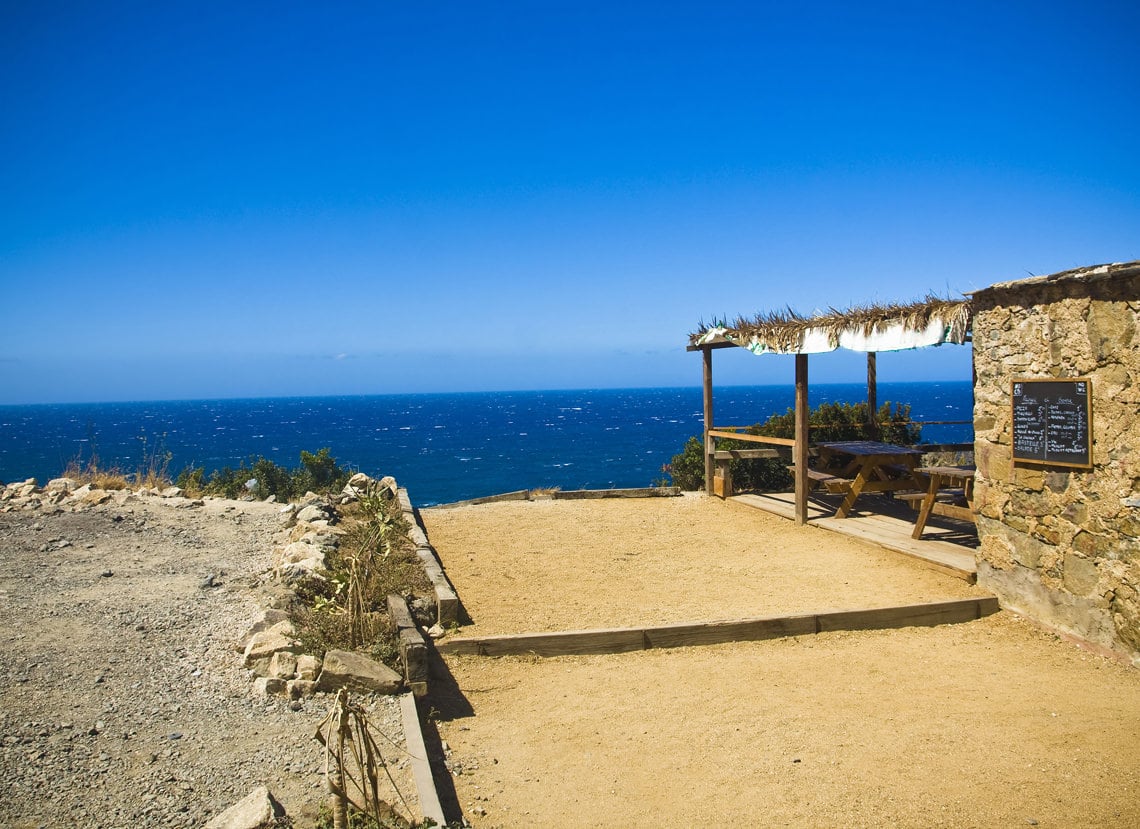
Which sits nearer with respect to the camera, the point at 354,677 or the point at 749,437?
the point at 354,677

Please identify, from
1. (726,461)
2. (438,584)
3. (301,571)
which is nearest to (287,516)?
(301,571)

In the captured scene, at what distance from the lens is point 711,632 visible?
560 centimetres

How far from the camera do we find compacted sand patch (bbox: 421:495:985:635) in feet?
20.6

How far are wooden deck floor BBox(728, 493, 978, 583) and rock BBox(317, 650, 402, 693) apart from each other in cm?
502

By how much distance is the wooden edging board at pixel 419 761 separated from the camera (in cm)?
326

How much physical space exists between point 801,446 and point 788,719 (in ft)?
18.1

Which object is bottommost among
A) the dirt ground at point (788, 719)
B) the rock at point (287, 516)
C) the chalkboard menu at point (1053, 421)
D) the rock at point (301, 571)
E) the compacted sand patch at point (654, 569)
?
the dirt ground at point (788, 719)

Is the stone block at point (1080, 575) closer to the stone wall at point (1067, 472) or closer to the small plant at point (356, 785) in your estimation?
the stone wall at point (1067, 472)

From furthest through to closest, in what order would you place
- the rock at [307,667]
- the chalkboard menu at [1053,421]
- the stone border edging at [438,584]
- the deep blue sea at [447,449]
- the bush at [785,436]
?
the deep blue sea at [447,449] → the bush at [785,436] → the stone border edging at [438,584] → the chalkboard menu at [1053,421] → the rock at [307,667]

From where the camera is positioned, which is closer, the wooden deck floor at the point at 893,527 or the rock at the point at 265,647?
the rock at the point at 265,647

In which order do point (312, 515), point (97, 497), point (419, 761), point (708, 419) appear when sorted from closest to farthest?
point (419, 761) → point (312, 515) → point (97, 497) → point (708, 419)

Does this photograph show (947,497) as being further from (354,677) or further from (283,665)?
(283,665)

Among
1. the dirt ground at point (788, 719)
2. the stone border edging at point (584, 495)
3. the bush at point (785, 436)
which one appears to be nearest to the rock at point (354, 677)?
the dirt ground at point (788, 719)

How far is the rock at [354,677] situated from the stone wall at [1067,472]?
4.68 m
